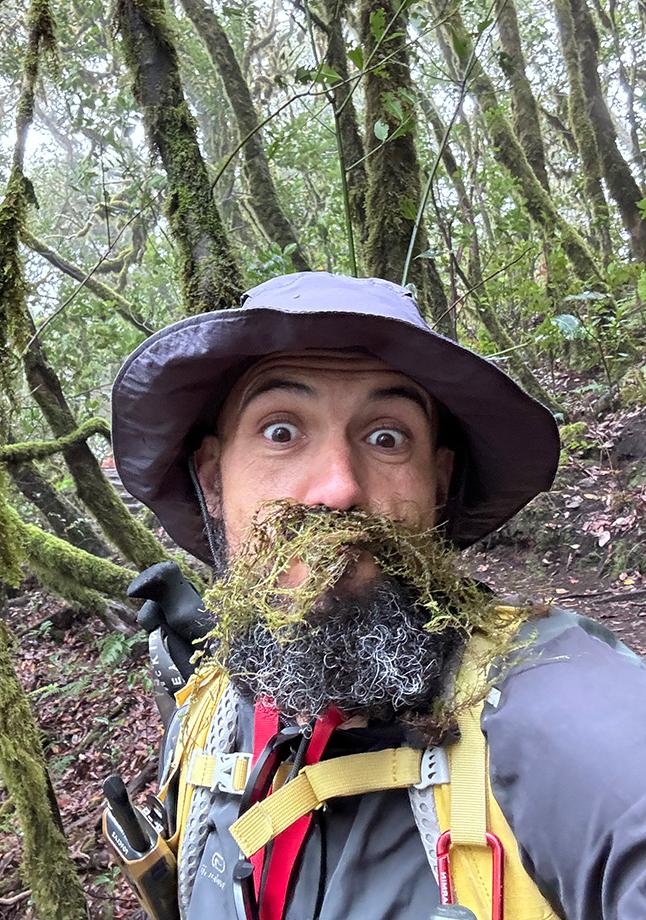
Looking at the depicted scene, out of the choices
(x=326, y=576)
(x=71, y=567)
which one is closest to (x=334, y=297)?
(x=326, y=576)

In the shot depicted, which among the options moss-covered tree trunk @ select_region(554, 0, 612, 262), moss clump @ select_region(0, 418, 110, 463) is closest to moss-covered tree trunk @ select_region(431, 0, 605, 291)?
moss-covered tree trunk @ select_region(554, 0, 612, 262)

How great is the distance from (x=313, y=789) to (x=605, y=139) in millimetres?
10860

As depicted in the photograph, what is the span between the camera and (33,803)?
2.46m

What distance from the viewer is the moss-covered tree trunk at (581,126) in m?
10.0

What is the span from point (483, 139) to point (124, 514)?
1052 centimetres

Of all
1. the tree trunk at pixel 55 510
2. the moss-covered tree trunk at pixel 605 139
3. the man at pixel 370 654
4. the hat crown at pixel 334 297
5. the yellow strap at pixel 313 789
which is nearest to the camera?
the man at pixel 370 654

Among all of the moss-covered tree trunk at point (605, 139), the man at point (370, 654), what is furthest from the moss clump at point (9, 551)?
the moss-covered tree trunk at point (605, 139)

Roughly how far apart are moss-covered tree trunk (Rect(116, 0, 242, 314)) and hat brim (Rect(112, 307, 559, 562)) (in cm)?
133

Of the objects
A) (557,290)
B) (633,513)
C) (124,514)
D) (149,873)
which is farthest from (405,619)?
(557,290)

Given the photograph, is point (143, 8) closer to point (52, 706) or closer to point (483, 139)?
point (52, 706)

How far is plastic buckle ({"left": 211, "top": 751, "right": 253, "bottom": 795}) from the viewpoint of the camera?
5.33 ft

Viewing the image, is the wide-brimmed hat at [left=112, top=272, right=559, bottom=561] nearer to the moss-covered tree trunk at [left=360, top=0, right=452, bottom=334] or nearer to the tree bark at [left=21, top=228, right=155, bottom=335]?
the moss-covered tree trunk at [left=360, top=0, right=452, bottom=334]

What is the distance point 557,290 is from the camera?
7.65m

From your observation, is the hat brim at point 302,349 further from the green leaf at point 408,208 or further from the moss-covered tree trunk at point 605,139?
the moss-covered tree trunk at point 605,139
